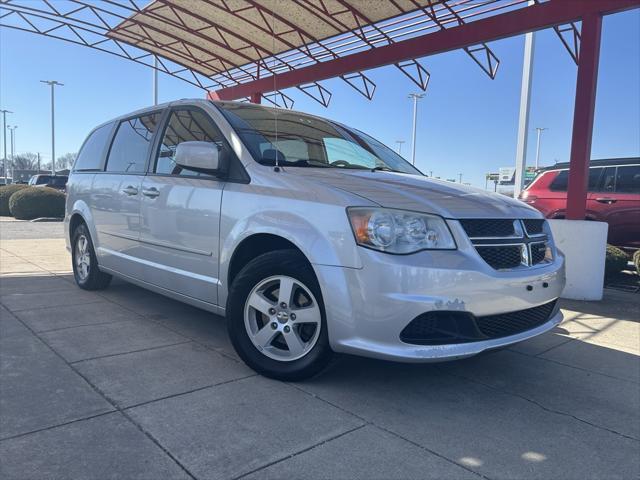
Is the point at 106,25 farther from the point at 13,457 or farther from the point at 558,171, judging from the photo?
the point at 13,457

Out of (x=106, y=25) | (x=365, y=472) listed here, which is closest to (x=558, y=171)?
(x=365, y=472)

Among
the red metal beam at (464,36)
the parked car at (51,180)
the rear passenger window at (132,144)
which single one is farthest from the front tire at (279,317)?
the parked car at (51,180)

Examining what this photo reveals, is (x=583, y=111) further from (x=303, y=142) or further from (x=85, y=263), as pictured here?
(x=85, y=263)

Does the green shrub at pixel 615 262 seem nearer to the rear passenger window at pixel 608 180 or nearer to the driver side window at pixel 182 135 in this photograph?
the rear passenger window at pixel 608 180

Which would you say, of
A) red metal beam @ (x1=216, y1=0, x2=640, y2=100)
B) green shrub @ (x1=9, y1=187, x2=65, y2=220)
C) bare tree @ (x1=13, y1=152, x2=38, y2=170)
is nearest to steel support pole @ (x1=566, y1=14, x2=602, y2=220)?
red metal beam @ (x1=216, y1=0, x2=640, y2=100)

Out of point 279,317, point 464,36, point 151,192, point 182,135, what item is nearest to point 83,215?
point 151,192

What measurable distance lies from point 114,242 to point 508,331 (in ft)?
11.7

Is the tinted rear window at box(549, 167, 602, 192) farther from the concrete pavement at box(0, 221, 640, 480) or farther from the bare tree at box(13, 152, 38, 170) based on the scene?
the bare tree at box(13, 152, 38, 170)

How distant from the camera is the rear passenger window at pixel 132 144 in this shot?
4293 mm

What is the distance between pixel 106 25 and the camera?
12.7 m

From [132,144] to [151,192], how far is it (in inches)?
35.0

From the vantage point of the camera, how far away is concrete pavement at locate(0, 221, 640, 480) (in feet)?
7.00

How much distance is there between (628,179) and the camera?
8.45m

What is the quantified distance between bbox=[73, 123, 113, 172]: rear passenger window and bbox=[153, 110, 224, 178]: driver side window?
4.76 ft
